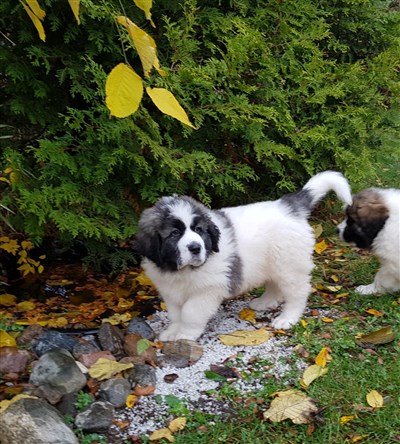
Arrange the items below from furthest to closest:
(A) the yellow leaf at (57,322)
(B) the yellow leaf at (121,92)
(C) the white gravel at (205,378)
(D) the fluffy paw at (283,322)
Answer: (A) the yellow leaf at (57,322), (D) the fluffy paw at (283,322), (C) the white gravel at (205,378), (B) the yellow leaf at (121,92)

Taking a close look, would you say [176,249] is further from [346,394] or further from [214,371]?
[346,394]

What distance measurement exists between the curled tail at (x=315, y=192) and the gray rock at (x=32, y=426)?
2153mm

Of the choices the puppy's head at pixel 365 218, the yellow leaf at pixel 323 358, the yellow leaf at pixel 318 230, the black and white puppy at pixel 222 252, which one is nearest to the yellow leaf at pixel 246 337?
the black and white puppy at pixel 222 252

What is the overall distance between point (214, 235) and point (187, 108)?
4.26 feet

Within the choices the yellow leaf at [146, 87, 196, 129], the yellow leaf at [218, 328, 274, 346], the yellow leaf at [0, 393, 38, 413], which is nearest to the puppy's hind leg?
the yellow leaf at [218, 328, 274, 346]

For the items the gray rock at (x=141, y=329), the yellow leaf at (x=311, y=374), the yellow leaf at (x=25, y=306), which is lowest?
the yellow leaf at (x=25, y=306)

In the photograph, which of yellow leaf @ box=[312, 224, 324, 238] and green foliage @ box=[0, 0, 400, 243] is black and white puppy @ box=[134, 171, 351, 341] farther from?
yellow leaf @ box=[312, 224, 324, 238]

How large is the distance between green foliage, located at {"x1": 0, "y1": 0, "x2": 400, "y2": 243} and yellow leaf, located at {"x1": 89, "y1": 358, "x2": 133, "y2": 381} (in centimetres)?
103

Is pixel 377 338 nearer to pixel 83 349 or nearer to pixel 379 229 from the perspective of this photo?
pixel 379 229

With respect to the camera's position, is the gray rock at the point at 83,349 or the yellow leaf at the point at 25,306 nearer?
the gray rock at the point at 83,349

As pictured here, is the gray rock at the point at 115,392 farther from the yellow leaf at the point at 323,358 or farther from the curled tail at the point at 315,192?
the curled tail at the point at 315,192

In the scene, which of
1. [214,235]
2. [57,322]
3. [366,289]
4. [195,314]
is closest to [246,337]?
[195,314]

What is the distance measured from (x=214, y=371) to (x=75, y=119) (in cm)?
203

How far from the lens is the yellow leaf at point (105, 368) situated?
3.18 meters
